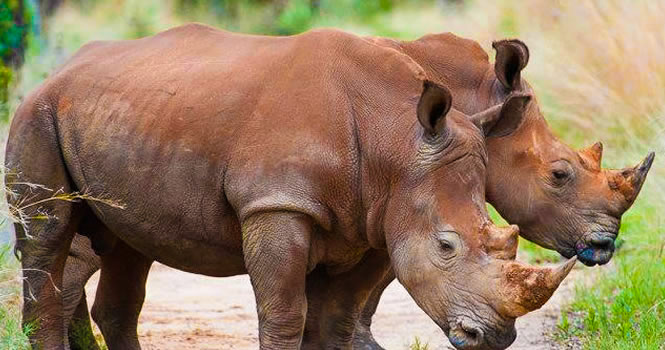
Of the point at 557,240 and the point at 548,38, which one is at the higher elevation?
the point at 557,240

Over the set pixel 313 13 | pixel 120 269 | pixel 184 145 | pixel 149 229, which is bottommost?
pixel 313 13

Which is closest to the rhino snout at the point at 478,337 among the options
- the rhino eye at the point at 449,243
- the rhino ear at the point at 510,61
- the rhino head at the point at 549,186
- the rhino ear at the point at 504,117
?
the rhino eye at the point at 449,243

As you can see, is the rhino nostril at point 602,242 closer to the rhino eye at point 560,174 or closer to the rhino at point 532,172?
Result: the rhino at point 532,172

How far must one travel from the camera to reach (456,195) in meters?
6.32

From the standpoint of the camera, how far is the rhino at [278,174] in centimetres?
623

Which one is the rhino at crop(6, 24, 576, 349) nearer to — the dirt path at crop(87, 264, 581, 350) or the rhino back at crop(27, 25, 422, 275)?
the rhino back at crop(27, 25, 422, 275)

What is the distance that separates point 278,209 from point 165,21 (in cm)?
2180

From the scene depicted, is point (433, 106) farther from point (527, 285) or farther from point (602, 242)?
point (602, 242)

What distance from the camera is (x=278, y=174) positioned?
6.45 metres

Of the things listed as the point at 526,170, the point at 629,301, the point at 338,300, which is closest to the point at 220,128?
the point at 338,300

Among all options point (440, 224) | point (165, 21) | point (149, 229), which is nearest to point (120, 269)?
point (149, 229)

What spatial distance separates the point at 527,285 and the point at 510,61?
6.29ft

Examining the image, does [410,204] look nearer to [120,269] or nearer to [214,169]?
[214,169]

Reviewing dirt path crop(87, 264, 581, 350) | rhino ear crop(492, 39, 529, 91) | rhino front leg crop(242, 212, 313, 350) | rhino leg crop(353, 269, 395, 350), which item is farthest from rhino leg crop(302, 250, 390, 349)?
dirt path crop(87, 264, 581, 350)
